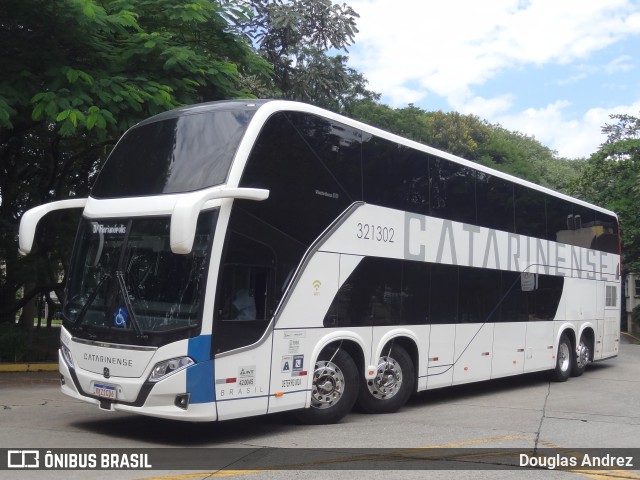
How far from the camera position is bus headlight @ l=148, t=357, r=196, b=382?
→ 805 centimetres

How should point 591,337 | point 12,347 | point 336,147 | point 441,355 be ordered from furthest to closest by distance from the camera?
point 591,337
point 12,347
point 441,355
point 336,147

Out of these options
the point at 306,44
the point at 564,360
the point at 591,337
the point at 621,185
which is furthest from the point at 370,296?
the point at 621,185

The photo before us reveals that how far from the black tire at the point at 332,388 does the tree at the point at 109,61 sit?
225 inches

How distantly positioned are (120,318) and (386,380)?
14.3 feet

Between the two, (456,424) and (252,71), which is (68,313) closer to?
(456,424)

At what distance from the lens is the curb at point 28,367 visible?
15461 mm

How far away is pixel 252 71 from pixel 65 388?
29.3 ft

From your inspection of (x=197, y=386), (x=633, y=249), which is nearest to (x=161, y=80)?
(x=197, y=386)

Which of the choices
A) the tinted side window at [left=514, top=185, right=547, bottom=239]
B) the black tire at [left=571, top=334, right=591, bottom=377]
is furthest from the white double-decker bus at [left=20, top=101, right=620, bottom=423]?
the black tire at [left=571, top=334, right=591, bottom=377]

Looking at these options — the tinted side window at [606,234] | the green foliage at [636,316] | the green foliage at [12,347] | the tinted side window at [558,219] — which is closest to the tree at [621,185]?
the green foliage at [636,316]

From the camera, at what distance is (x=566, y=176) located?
68.5m

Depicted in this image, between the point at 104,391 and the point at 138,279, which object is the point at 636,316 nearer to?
the point at 138,279

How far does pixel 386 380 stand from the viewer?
1113 cm

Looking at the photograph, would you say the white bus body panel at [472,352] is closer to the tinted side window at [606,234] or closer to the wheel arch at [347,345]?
the wheel arch at [347,345]
